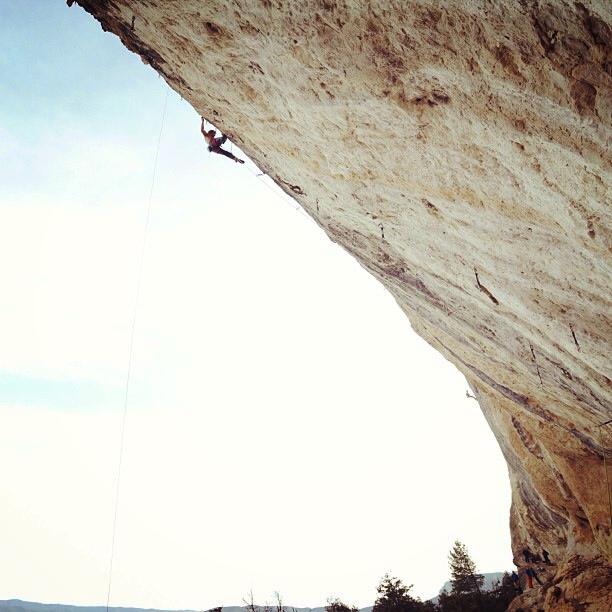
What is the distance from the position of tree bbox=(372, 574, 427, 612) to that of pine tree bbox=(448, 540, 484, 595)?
4.90 m

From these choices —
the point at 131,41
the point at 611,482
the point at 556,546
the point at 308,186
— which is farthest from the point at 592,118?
the point at 556,546

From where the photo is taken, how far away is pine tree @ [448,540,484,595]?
3105 cm

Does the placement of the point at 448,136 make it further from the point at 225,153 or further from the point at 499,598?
the point at 499,598

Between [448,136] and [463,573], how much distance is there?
1507 inches

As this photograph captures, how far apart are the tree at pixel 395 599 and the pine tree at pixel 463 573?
4.90 meters

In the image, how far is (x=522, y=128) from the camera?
407 cm

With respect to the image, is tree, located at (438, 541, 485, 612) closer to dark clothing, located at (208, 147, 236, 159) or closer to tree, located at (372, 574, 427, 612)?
tree, located at (372, 574, 427, 612)

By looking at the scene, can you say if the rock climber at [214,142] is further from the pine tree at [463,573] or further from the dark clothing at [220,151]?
the pine tree at [463,573]

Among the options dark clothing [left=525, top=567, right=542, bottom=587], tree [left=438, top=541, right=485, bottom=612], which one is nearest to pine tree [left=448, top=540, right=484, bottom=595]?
tree [left=438, top=541, right=485, bottom=612]

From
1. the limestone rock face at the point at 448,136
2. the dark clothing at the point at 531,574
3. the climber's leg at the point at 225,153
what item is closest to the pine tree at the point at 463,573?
the dark clothing at the point at 531,574

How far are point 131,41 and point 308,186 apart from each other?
3543mm

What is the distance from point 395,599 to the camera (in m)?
27.4

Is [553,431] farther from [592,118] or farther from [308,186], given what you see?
[592,118]

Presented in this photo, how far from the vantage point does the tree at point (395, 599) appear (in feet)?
87.7
